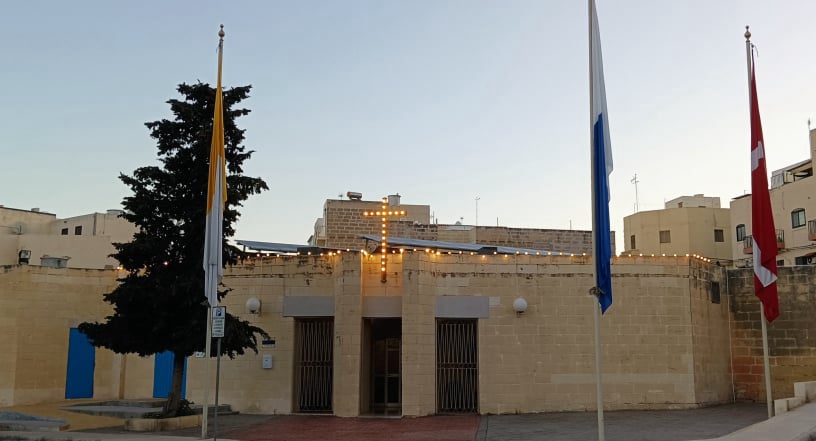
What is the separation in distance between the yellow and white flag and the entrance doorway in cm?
676

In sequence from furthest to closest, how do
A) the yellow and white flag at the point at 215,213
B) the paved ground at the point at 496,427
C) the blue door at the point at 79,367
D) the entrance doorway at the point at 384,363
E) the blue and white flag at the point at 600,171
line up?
the blue door at the point at 79,367, the entrance doorway at the point at 384,363, the yellow and white flag at the point at 215,213, the paved ground at the point at 496,427, the blue and white flag at the point at 600,171

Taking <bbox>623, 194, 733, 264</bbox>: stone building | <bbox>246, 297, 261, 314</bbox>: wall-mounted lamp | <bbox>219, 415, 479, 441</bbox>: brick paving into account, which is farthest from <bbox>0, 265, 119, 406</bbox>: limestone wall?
<bbox>623, 194, 733, 264</bbox>: stone building

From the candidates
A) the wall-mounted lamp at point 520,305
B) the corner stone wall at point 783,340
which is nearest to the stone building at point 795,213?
the corner stone wall at point 783,340

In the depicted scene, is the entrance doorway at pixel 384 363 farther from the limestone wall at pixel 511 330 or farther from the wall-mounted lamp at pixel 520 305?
the wall-mounted lamp at pixel 520 305

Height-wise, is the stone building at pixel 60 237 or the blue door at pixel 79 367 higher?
the stone building at pixel 60 237

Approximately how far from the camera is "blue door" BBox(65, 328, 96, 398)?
77.5 feet

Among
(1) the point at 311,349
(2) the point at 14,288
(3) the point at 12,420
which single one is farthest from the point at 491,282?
(2) the point at 14,288

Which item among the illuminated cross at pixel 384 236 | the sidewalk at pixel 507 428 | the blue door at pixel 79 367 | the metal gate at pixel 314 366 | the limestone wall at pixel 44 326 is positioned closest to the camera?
the sidewalk at pixel 507 428

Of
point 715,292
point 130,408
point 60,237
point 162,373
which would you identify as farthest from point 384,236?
point 60,237

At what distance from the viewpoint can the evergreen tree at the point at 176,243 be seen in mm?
17828

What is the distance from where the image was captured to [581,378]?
68.5ft

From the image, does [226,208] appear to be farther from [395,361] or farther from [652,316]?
[652,316]

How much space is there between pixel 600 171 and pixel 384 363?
12360mm

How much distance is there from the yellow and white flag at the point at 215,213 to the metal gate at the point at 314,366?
531cm
